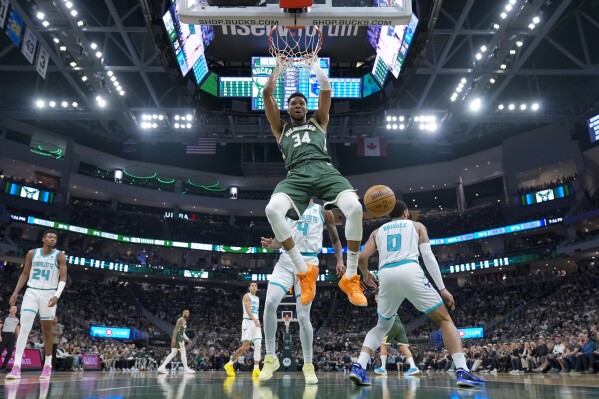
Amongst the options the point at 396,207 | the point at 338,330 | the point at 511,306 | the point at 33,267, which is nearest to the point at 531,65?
the point at 511,306

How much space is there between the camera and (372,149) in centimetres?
2684

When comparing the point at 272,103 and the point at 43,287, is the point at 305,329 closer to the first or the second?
the point at 272,103

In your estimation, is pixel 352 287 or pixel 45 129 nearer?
pixel 352 287

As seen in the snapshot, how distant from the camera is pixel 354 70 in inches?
877

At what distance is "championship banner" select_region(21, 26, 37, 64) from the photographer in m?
18.5

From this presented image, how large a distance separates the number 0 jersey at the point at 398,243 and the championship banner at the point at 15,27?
56.7 ft

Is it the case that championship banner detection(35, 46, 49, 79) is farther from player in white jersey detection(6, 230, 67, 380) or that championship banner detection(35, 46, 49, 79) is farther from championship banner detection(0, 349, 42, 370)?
player in white jersey detection(6, 230, 67, 380)

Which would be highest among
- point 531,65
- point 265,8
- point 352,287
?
point 531,65

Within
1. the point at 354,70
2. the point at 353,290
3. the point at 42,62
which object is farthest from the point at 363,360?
the point at 42,62

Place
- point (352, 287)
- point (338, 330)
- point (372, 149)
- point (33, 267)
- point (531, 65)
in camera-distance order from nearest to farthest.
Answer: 1. point (352, 287)
2. point (33, 267)
3. point (372, 149)
4. point (531, 65)
5. point (338, 330)

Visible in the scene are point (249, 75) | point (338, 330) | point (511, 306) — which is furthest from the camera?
point (338, 330)

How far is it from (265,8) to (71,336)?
92.6 ft

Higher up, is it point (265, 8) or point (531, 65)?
point (531, 65)

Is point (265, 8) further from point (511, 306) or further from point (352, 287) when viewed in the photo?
point (511, 306)
